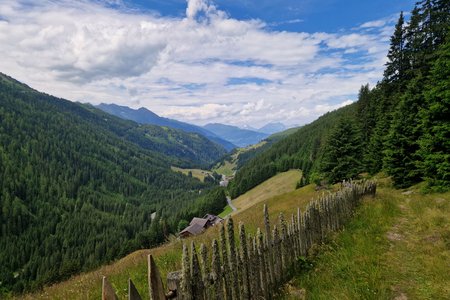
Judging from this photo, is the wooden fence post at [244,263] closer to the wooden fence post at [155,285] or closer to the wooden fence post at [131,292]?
the wooden fence post at [155,285]

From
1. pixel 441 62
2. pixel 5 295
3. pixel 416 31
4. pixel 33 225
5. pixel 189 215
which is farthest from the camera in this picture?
pixel 33 225

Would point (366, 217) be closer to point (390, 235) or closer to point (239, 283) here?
point (390, 235)

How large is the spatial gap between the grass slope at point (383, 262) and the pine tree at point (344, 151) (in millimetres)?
22026

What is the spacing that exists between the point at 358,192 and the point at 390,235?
614 cm

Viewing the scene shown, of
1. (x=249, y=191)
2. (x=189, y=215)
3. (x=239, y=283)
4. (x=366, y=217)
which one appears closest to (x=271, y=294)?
(x=239, y=283)

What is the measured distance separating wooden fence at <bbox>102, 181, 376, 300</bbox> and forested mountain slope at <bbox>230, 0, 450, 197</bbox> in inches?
567

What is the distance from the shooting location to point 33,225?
15462cm

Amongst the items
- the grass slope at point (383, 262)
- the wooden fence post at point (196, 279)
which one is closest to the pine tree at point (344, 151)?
the grass slope at point (383, 262)

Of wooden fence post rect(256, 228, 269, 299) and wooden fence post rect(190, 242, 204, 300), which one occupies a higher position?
wooden fence post rect(190, 242, 204, 300)

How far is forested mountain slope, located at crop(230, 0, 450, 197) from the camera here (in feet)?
62.1

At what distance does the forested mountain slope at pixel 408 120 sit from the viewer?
18.9 meters

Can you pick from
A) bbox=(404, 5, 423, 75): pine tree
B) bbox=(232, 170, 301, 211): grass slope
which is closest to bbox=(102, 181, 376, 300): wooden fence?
bbox=(404, 5, 423, 75): pine tree

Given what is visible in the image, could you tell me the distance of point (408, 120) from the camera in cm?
2505

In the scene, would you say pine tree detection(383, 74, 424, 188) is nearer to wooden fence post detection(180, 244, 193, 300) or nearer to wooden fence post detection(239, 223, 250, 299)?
wooden fence post detection(239, 223, 250, 299)
